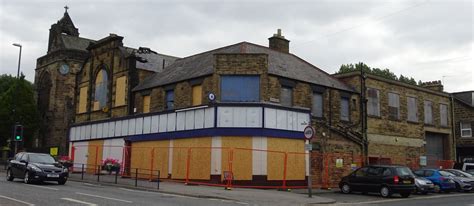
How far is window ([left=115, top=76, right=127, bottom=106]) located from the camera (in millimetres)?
34188

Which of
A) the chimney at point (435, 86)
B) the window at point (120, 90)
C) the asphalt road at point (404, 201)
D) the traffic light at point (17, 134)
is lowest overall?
the asphalt road at point (404, 201)

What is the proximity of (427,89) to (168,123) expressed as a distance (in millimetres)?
21651

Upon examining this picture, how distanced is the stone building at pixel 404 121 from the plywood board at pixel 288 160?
316 inches

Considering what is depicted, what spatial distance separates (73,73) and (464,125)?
3894 cm

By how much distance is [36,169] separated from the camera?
66.5ft

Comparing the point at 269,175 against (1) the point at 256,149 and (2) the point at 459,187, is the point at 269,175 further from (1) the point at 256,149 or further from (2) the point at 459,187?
(2) the point at 459,187

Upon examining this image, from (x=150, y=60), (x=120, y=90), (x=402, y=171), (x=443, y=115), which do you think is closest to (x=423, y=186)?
(x=402, y=171)

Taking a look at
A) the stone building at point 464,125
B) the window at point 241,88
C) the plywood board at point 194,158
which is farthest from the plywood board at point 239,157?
the stone building at point 464,125

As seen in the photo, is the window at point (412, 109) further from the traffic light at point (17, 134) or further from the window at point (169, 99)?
the traffic light at point (17, 134)

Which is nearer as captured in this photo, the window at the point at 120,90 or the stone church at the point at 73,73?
the window at the point at 120,90

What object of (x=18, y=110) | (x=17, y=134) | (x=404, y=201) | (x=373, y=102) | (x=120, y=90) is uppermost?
(x=120, y=90)

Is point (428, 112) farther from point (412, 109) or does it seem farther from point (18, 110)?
point (18, 110)

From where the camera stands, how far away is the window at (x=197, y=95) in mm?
27984

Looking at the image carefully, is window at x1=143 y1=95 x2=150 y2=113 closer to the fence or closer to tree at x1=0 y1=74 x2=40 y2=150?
the fence
